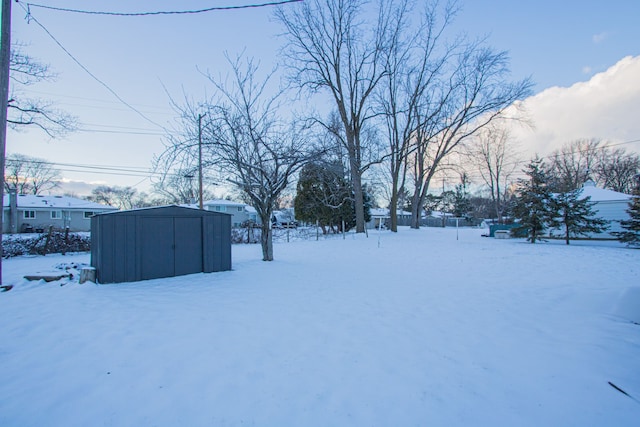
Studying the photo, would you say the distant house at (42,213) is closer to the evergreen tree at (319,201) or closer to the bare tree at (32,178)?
the bare tree at (32,178)

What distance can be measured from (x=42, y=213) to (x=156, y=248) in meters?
30.6

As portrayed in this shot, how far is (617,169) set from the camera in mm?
31812

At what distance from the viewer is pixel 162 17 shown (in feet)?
21.2

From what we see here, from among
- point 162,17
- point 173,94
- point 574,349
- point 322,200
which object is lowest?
point 574,349

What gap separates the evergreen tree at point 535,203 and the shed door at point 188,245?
52.1ft

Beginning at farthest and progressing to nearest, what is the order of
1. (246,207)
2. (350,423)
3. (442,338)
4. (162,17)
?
(246,207), (162,17), (442,338), (350,423)

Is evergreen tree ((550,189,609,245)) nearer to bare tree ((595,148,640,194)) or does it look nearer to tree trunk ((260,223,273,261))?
tree trunk ((260,223,273,261))

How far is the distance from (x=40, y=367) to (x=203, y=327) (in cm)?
166

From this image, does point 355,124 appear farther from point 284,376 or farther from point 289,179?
point 284,376

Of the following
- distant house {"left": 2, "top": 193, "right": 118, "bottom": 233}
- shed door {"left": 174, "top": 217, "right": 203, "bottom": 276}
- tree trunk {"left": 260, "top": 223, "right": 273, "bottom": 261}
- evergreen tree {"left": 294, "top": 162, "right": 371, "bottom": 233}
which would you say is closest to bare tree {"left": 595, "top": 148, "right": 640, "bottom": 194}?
evergreen tree {"left": 294, "top": 162, "right": 371, "bottom": 233}

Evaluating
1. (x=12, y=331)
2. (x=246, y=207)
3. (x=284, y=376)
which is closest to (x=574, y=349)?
(x=284, y=376)

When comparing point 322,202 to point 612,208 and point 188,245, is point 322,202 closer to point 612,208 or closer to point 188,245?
point 188,245

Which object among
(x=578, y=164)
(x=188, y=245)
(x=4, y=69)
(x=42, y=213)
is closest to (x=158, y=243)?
(x=188, y=245)

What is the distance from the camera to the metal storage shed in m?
6.59
